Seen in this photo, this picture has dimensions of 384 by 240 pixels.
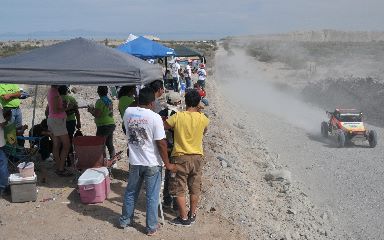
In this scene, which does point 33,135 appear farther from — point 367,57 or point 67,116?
point 367,57

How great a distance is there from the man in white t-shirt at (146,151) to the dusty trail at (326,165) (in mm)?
4952

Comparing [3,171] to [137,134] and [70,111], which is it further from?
[137,134]

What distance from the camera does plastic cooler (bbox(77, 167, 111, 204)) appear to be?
23.2ft

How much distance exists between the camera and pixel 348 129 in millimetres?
18312

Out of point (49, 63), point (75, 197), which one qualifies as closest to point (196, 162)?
point (75, 197)

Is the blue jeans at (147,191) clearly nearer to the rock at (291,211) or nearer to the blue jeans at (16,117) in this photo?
the blue jeans at (16,117)

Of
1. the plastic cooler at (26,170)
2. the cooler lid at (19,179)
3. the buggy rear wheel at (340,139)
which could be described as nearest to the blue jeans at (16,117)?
the plastic cooler at (26,170)

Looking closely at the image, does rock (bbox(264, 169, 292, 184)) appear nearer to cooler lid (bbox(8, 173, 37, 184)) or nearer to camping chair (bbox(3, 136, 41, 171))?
camping chair (bbox(3, 136, 41, 171))

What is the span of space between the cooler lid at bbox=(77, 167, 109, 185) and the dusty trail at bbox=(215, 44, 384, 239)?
5017 millimetres

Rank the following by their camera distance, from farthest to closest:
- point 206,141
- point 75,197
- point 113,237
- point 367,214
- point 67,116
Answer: point 206,141
point 367,214
point 67,116
point 75,197
point 113,237

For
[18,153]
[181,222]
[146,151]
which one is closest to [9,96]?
[18,153]

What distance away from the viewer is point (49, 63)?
715 centimetres

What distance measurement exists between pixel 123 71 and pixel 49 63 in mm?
1149

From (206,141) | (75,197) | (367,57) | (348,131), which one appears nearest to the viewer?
(75,197)
